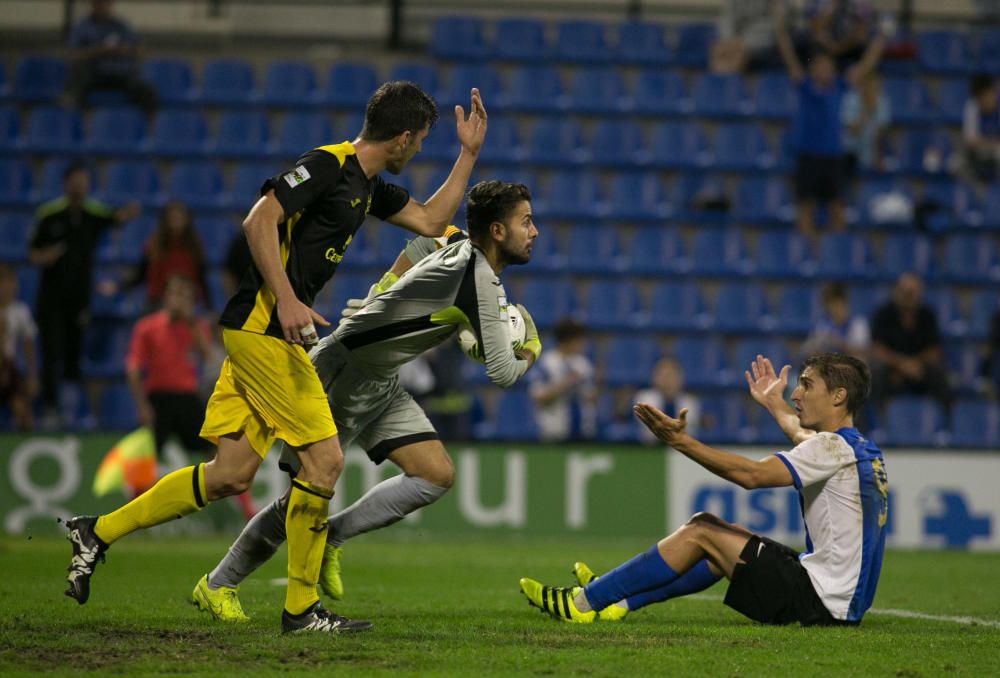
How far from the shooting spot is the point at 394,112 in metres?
5.95

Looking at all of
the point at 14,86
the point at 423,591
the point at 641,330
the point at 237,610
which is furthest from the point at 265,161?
the point at 237,610

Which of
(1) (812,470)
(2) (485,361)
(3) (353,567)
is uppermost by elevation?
(2) (485,361)

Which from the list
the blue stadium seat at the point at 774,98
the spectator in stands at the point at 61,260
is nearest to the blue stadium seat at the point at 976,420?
the blue stadium seat at the point at 774,98

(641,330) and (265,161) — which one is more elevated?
(265,161)

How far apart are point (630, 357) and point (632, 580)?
9206 mm

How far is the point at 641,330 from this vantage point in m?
15.4

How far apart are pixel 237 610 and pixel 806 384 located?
273cm

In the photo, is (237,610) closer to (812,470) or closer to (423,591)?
(423,591)

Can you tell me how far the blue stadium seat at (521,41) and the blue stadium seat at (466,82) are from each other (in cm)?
47

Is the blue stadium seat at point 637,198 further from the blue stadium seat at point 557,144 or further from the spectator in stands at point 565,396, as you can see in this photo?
the spectator in stands at point 565,396

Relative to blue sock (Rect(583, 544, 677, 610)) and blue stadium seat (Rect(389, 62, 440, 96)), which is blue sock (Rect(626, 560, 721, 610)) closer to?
blue sock (Rect(583, 544, 677, 610))

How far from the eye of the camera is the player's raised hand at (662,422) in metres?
5.36

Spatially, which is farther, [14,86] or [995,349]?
[14,86]

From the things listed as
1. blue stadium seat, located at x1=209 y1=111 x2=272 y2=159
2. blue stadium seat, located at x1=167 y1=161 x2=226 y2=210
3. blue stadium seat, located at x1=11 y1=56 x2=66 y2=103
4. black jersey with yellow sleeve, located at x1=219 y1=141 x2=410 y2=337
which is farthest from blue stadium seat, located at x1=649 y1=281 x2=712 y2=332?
black jersey with yellow sleeve, located at x1=219 y1=141 x2=410 y2=337
